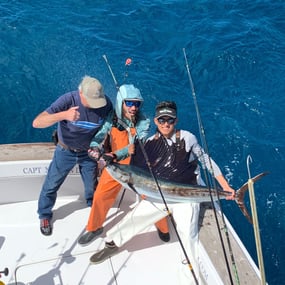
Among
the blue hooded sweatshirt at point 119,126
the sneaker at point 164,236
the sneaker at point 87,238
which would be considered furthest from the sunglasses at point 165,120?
the sneaker at point 87,238

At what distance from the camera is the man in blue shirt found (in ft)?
9.18

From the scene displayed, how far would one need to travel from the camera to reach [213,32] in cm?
743

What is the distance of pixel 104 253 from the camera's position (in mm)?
3215

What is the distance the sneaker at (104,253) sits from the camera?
3193 millimetres

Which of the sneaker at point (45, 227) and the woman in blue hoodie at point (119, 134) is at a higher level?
the woman in blue hoodie at point (119, 134)

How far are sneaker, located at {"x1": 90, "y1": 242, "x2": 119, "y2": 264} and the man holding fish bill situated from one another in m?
0.46

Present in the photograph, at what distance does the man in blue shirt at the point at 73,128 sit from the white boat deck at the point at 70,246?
229 mm

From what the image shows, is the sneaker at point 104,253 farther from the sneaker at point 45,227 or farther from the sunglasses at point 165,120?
the sunglasses at point 165,120

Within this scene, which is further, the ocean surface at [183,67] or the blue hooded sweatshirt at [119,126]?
the ocean surface at [183,67]

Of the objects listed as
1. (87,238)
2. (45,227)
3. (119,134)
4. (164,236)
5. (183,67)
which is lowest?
(164,236)

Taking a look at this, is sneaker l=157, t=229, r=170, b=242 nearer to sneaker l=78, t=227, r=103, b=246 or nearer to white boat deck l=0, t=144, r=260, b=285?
white boat deck l=0, t=144, r=260, b=285

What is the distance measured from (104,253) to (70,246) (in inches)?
13.9

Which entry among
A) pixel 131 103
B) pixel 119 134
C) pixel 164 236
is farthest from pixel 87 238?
pixel 131 103

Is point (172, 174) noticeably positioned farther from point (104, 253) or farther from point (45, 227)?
point (45, 227)
